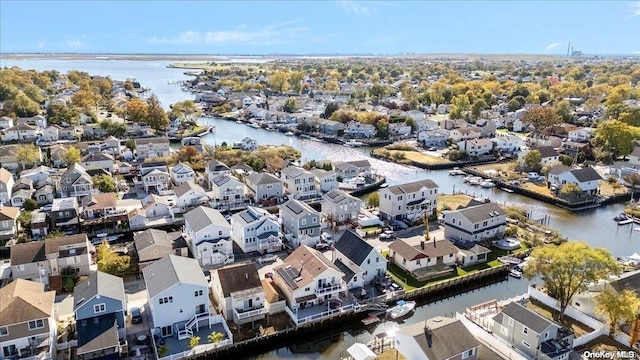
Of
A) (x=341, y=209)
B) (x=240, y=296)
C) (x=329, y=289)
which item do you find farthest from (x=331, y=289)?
(x=341, y=209)

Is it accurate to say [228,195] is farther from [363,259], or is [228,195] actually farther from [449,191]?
[449,191]

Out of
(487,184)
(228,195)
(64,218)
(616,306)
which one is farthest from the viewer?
(487,184)

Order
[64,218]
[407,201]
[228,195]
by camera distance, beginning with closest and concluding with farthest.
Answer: [64,218], [407,201], [228,195]

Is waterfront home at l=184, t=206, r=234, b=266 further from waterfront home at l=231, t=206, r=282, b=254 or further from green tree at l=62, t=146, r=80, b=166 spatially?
green tree at l=62, t=146, r=80, b=166

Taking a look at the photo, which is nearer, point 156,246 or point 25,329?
point 25,329

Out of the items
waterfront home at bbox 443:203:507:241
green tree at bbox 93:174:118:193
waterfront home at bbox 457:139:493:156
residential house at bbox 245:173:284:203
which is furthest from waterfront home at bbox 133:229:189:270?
waterfront home at bbox 457:139:493:156

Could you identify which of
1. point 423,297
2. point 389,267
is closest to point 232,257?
point 389,267

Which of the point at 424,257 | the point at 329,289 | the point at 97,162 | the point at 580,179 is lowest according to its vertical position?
the point at 424,257
